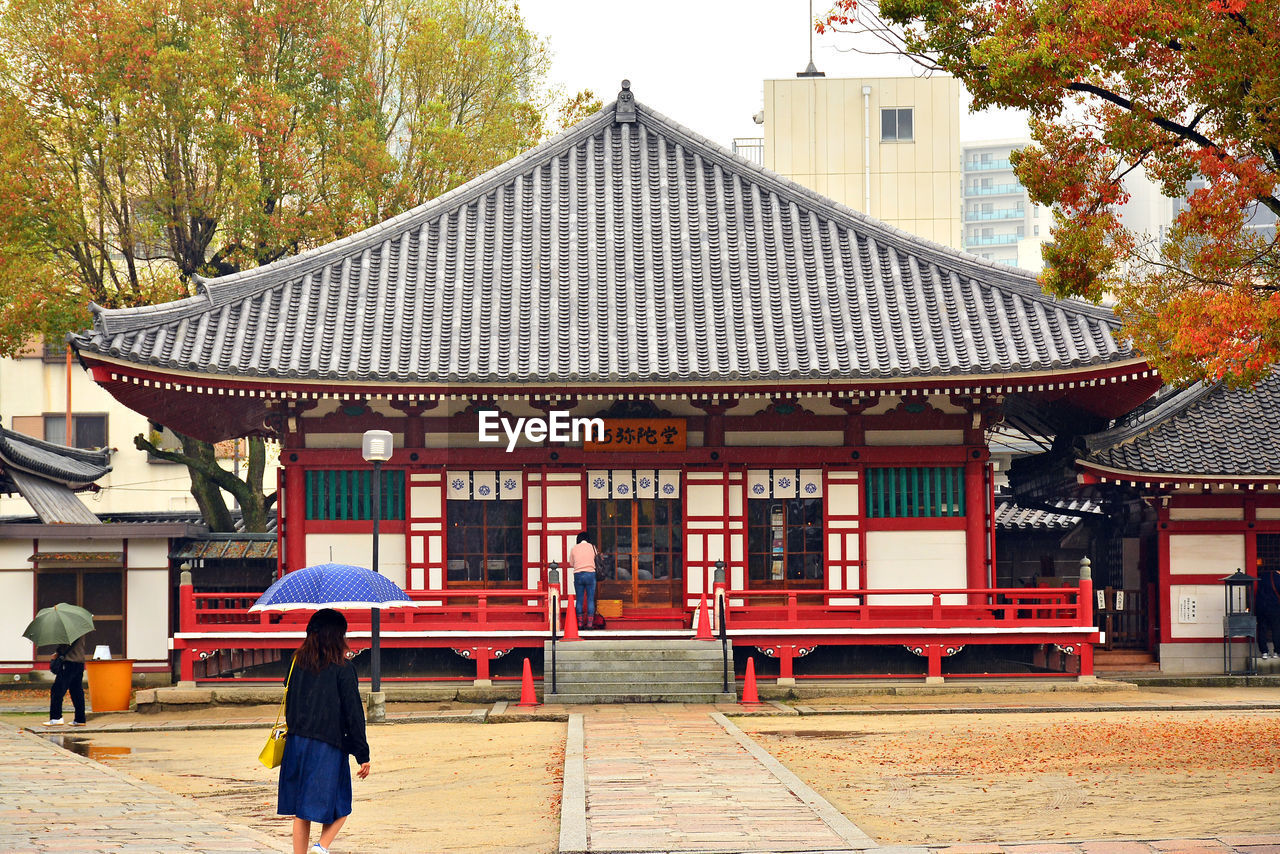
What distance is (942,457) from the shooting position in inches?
903

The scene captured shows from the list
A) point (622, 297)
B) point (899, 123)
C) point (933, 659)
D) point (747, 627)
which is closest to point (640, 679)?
point (747, 627)

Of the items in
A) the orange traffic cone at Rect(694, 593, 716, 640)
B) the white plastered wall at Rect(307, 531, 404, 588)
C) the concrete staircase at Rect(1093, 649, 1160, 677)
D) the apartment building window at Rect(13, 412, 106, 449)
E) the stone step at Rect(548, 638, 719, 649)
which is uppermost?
the apartment building window at Rect(13, 412, 106, 449)

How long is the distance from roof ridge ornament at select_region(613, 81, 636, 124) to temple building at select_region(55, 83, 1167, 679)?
4.26 m

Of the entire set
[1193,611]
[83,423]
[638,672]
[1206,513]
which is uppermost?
[83,423]

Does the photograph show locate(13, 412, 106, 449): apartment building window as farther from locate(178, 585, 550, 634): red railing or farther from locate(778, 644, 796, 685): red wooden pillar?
locate(778, 644, 796, 685): red wooden pillar

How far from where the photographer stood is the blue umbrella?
41.5 feet

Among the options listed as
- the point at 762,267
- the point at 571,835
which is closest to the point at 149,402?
the point at 762,267

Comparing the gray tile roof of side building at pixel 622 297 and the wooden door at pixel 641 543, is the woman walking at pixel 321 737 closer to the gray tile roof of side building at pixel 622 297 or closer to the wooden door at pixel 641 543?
the gray tile roof of side building at pixel 622 297

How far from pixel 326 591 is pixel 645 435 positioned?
10.7 meters

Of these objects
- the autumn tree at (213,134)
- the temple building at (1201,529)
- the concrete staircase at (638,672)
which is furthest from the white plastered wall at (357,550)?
the temple building at (1201,529)

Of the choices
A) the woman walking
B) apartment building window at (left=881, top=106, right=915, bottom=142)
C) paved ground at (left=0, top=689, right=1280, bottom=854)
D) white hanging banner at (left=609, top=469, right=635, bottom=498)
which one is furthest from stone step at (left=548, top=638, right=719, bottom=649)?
apartment building window at (left=881, top=106, right=915, bottom=142)

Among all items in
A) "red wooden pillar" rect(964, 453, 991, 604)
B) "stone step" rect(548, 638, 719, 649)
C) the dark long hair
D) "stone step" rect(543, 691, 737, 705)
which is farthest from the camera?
"red wooden pillar" rect(964, 453, 991, 604)

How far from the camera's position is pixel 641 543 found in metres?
23.2

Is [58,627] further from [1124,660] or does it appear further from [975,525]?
[1124,660]
